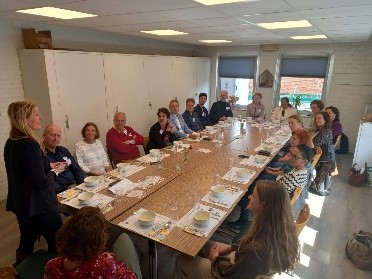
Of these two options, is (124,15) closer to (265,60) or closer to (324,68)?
(265,60)

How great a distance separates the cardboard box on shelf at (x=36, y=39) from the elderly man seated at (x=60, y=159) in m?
1.74

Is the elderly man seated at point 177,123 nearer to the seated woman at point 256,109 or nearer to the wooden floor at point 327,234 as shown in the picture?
the seated woman at point 256,109

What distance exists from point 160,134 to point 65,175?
1652 mm

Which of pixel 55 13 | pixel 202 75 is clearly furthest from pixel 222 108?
pixel 55 13

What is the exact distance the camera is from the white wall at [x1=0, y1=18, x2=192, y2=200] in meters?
3.72

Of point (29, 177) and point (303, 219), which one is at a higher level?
point (29, 177)

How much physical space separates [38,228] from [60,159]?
3.07ft

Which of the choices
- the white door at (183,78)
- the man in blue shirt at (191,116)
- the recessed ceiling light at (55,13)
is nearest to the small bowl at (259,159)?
the man in blue shirt at (191,116)

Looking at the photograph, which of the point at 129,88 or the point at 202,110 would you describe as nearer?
the point at 129,88

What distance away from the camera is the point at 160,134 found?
420cm

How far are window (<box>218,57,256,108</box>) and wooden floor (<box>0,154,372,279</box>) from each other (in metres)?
3.99

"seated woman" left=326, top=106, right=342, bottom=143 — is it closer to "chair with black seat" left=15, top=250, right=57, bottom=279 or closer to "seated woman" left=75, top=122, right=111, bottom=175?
"seated woman" left=75, top=122, right=111, bottom=175

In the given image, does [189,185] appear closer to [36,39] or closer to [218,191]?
[218,191]

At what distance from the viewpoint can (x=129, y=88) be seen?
17.1ft
